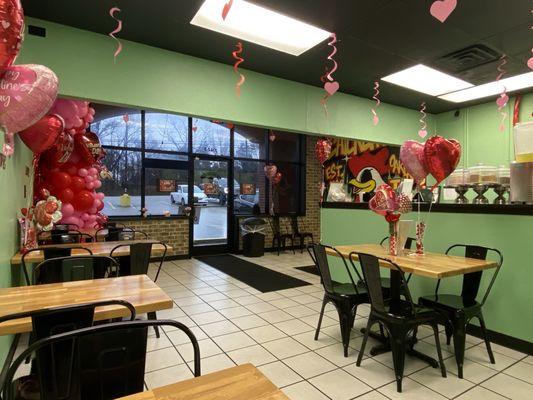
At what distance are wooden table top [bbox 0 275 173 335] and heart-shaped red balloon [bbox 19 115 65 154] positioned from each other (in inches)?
61.2

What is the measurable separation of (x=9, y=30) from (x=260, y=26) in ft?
6.86

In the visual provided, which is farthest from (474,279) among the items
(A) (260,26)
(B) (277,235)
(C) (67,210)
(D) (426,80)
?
(B) (277,235)

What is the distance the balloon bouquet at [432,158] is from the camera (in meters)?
2.69

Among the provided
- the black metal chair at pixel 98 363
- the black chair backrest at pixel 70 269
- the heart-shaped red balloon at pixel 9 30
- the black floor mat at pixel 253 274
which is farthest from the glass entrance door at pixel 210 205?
the black metal chair at pixel 98 363

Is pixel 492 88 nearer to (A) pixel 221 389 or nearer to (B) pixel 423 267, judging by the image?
(B) pixel 423 267

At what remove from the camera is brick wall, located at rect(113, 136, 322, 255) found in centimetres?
652

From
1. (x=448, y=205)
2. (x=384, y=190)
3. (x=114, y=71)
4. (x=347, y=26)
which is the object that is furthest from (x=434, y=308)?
(x=114, y=71)

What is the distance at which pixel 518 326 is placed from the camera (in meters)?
2.79

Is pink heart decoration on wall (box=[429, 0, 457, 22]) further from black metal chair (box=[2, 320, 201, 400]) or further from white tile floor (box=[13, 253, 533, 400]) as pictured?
white tile floor (box=[13, 253, 533, 400])

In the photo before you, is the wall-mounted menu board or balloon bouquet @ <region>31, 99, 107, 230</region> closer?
balloon bouquet @ <region>31, 99, 107, 230</region>

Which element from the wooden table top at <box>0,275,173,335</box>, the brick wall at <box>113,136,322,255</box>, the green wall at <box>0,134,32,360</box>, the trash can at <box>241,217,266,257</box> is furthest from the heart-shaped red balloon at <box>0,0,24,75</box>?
the trash can at <box>241,217,266,257</box>

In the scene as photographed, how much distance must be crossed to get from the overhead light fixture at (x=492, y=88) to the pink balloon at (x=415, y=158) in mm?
2295

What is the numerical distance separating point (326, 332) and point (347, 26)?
2811 millimetres

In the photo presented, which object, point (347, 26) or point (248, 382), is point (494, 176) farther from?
point (248, 382)
